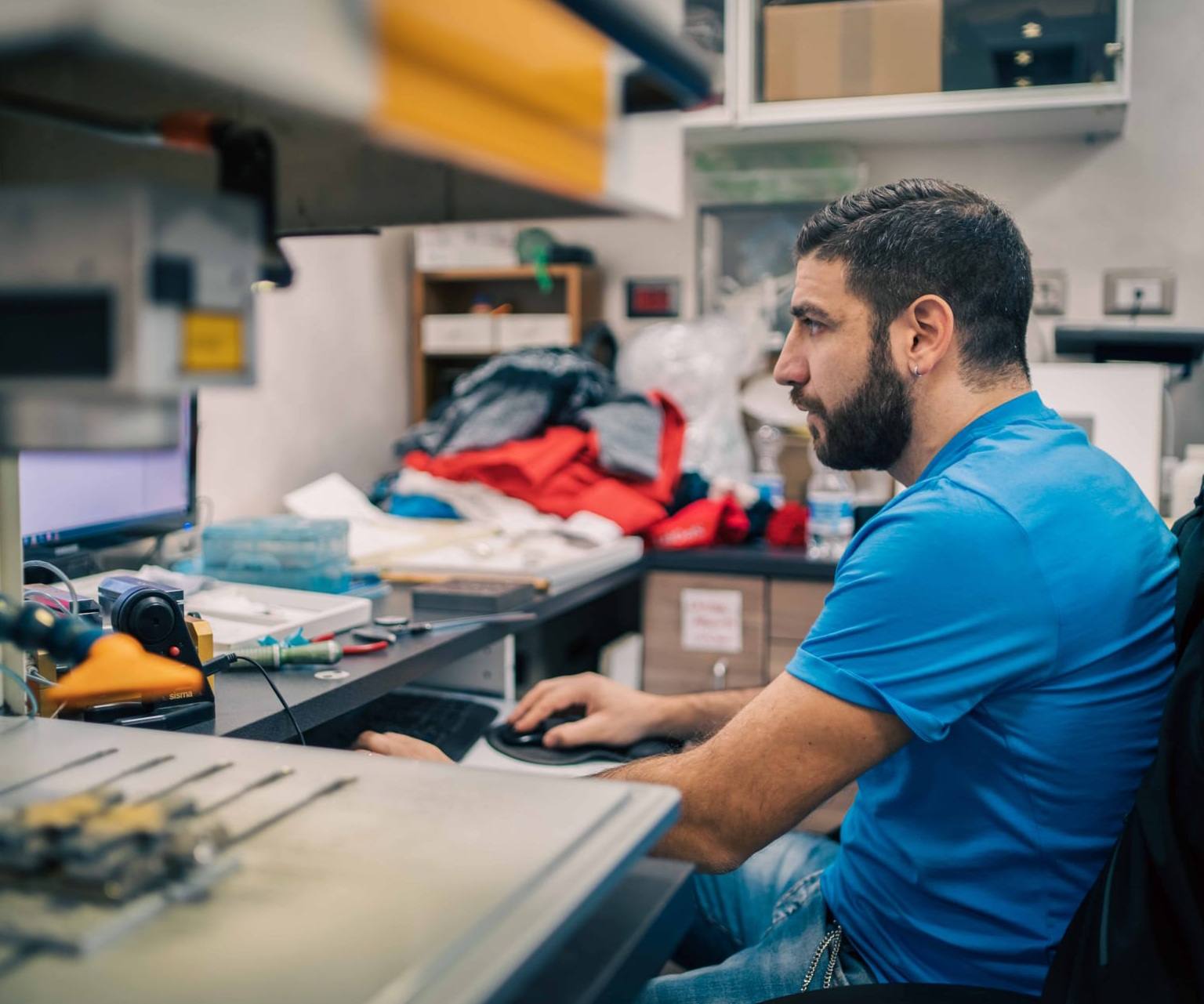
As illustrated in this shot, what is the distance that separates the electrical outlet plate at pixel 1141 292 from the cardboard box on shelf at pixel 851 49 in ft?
2.30

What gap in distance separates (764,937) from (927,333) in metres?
0.64

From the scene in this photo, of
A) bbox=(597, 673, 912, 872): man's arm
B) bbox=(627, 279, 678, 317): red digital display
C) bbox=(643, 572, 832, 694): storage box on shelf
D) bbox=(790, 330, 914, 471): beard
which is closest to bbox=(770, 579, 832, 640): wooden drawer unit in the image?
bbox=(643, 572, 832, 694): storage box on shelf

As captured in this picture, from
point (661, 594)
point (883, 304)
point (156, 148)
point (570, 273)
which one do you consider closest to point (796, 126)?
point (570, 273)

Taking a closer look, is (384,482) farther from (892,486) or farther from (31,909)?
(31,909)

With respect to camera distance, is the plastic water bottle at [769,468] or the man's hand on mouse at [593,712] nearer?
the man's hand on mouse at [593,712]

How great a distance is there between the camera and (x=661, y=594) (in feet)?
7.66

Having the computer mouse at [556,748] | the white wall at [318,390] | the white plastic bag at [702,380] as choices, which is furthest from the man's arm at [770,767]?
the white plastic bag at [702,380]

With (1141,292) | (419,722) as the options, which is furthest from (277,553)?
(1141,292)

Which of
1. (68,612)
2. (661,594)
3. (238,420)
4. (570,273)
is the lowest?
(661,594)

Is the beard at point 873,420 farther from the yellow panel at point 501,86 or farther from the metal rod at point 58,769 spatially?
the metal rod at point 58,769

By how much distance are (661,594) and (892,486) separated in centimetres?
63

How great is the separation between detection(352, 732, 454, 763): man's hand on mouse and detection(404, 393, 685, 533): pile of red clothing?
114 cm

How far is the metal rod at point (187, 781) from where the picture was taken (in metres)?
0.63

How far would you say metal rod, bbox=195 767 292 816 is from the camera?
62 cm
